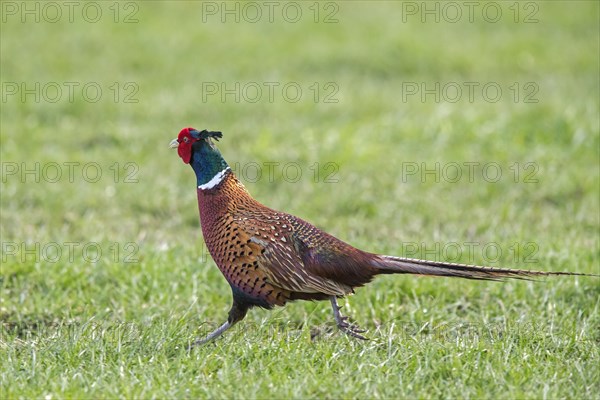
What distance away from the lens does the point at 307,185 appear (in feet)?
25.6

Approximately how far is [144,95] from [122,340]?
5.92 metres

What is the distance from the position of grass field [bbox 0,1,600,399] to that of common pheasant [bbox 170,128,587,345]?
23cm

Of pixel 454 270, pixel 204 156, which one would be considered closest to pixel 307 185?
pixel 204 156

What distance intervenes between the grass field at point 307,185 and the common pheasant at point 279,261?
0.75 ft

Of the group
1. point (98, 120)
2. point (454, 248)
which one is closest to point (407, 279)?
point (454, 248)

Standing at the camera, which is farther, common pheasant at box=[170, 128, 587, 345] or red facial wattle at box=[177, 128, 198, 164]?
red facial wattle at box=[177, 128, 198, 164]

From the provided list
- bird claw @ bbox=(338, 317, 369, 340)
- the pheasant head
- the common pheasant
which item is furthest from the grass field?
the pheasant head

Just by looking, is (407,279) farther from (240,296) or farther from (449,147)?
(449,147)

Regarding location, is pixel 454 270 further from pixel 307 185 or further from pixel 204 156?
pixel 307 185

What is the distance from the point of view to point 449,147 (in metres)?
8.60

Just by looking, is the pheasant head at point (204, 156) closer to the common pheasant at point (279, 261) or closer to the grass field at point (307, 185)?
the common pheasant at point (279, 261)

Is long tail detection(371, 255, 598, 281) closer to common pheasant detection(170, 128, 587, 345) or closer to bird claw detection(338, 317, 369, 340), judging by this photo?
common pheasant detection(170, 128, 587, 345)

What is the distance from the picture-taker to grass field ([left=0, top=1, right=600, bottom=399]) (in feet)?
13.2

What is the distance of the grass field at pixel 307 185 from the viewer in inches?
159
